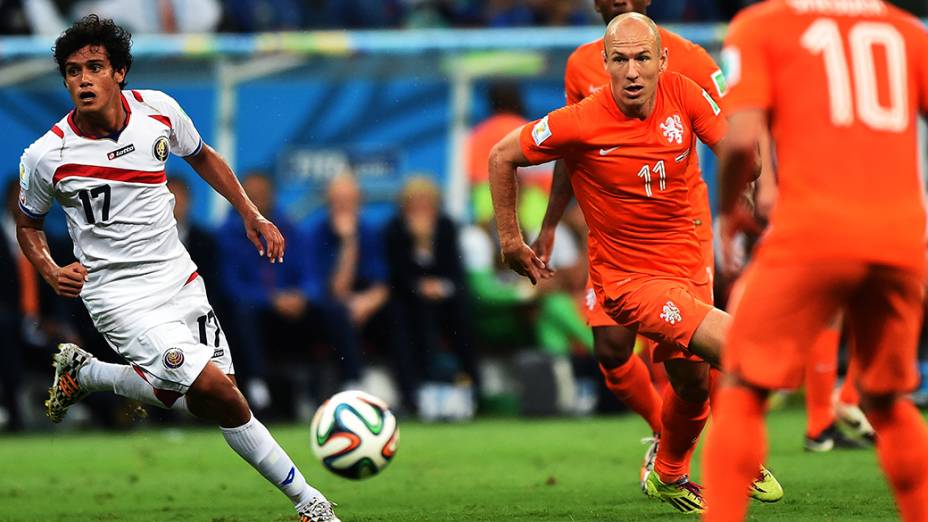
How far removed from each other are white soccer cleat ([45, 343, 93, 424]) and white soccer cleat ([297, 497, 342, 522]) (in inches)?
69.2

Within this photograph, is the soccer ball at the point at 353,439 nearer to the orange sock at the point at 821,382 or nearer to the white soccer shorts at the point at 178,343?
the white soccer shorts at the point at 178,343

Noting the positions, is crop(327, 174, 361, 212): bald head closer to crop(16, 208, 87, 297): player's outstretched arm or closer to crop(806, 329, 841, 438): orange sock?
crop(806, 329, 841, 438): orange sock

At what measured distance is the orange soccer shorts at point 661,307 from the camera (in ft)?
23.6

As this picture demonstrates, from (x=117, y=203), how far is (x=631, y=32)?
8.79 feet

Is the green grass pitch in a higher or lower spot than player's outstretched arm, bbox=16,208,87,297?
lower

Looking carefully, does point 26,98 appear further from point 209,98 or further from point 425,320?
point 425,320

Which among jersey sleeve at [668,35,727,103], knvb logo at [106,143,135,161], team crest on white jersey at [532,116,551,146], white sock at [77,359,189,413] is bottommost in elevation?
white sock at [77,359,189,413]

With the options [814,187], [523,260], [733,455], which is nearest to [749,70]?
[814,187]

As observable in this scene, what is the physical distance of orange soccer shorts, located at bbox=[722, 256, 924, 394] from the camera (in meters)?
5.05

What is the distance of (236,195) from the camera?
26.3ft

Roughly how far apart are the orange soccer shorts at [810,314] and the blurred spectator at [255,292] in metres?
9.14

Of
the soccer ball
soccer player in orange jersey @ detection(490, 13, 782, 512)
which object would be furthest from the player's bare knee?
the soccer ball

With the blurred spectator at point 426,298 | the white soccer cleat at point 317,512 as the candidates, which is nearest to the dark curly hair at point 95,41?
the white soccer cleat at point 317,512

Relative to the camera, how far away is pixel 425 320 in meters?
14.9
